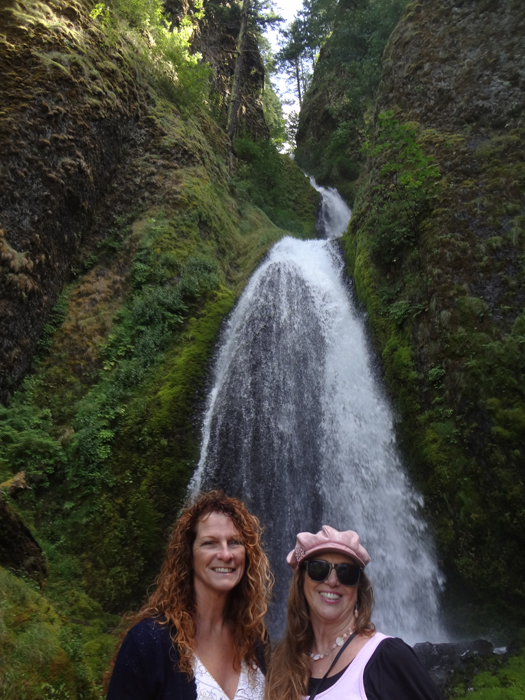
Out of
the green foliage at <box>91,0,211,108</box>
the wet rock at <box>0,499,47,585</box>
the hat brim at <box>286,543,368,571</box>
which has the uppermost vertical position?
the green foliage at <box>91,0,211,108</box>

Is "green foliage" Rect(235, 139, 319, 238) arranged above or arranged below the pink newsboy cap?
above

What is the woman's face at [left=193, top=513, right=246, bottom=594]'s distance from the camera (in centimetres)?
207

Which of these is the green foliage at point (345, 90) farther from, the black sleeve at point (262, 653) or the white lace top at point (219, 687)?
the white lace top at point (219, 687)

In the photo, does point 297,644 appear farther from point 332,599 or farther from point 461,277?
point 461,277

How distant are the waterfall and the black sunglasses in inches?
187

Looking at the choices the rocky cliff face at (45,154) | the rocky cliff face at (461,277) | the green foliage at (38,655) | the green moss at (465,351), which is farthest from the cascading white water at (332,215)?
the green foliage at (38,655)

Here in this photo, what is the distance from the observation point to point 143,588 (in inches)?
249

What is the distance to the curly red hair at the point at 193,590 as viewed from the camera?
2.00m

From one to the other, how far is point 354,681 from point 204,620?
2.49ft

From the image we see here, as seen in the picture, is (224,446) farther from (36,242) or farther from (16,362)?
(36,242)

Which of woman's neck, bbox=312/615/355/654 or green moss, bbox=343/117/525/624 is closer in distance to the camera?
woman's neck, bbox=312/615/355/654

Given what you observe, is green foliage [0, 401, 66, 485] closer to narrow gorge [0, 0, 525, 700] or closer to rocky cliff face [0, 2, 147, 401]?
narrow gorge [0, 0, 525, 700]

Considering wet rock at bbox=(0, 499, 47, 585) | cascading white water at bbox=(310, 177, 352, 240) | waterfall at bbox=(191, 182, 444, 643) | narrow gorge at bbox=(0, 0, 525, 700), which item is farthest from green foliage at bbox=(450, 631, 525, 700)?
cascading white water at bbox=(310, 177, 352, 240)

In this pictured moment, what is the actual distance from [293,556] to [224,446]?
547cm
